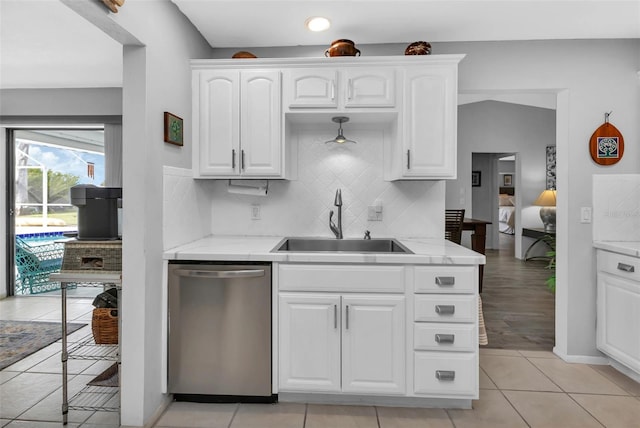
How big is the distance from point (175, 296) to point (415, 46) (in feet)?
7.40

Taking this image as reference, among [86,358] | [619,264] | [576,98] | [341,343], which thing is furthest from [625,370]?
[86,358]

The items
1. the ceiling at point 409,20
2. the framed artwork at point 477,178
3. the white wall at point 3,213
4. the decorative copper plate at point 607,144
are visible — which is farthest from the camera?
the framed artwork at point 477,178

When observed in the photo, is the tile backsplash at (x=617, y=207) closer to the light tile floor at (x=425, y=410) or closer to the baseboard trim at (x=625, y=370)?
the baseboard trim at (x=625, y=370)

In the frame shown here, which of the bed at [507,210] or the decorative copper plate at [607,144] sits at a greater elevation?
the decorative copper plate at [607,144]

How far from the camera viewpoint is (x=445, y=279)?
2.09m

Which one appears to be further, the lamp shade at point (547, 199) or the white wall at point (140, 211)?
the lamp shade at point (547, 199)

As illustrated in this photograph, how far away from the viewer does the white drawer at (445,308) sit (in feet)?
6.84

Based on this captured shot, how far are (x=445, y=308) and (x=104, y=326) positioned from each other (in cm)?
219

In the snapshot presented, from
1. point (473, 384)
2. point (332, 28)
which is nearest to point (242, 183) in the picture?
point (332, 28)

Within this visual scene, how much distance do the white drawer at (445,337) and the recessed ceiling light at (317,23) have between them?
A: 205cm

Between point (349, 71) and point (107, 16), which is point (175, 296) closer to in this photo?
point (107, 16)

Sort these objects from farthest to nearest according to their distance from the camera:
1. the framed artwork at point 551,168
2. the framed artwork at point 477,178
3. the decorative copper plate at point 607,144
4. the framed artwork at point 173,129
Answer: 1. the framed artwork at point 477,178
2. the framed artwork at point 551,168
3. the decorative copper plate at point 607,144
4. the framed artwork at point 173,129

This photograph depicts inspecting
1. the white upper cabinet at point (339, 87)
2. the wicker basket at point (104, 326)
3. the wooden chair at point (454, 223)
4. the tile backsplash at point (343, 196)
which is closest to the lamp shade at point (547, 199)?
the wooden chair at point (454, 223)

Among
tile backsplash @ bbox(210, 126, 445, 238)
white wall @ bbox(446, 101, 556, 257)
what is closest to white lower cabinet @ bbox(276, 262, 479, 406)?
tile backsplash @ bbox(210, 126, 445, 238)
